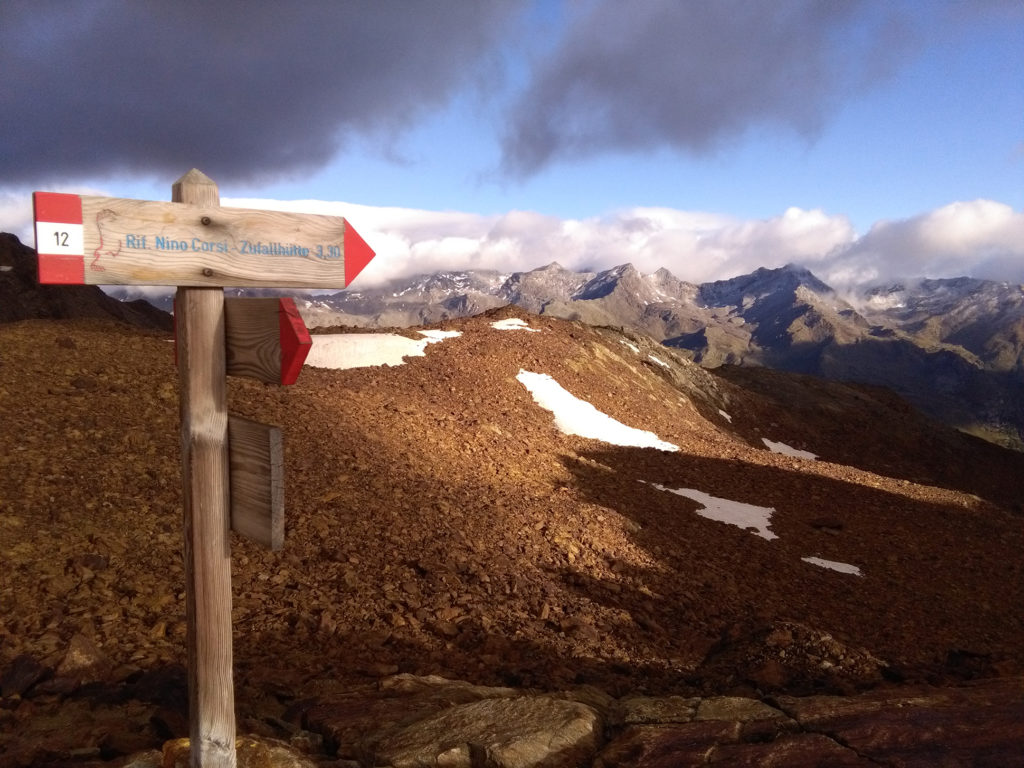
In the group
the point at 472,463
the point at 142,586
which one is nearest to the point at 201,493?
the point at 142,586

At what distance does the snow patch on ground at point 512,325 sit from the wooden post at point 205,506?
21711 mm

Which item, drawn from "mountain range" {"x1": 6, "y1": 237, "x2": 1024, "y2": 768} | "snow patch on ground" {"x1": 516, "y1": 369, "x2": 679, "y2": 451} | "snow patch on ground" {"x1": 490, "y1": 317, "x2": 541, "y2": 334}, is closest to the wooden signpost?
"mountain range" {"x1": 6, "y1": 237, "x2": 1024, "y2": 768}

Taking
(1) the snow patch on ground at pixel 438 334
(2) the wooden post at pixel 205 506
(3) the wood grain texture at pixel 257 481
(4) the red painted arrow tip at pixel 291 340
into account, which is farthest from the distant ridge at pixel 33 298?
(4) the red painted arrow tip at pixel 291 340

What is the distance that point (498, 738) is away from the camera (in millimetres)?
4250

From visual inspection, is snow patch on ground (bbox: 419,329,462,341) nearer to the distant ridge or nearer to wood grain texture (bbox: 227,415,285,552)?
wood grain texture (bbox: 227,415,285,552)

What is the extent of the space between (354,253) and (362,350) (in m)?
16.9

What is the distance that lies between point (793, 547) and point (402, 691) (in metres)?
9.92

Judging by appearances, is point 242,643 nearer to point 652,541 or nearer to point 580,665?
point 580,665

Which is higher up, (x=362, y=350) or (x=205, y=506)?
(x=362, y=350)

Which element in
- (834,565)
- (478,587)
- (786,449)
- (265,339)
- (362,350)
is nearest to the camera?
(265,339)

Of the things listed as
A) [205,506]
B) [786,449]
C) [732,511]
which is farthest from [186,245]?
[786,449]

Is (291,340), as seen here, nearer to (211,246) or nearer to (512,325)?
(211,246)

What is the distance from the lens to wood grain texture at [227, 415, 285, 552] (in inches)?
132

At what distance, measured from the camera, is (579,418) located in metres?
19.6
